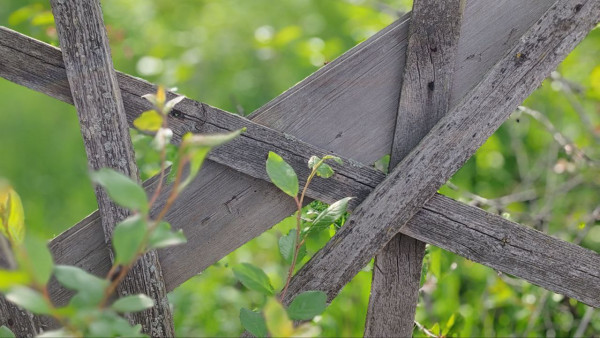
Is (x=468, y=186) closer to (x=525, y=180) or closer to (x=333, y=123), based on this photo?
(x=525, y=180)

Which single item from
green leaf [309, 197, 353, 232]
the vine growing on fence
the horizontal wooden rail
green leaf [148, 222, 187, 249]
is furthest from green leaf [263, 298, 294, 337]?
the horizontal wooden rail

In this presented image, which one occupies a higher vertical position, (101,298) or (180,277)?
(180,277)

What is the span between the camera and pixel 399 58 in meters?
1.40

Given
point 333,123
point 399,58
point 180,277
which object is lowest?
point 180,277

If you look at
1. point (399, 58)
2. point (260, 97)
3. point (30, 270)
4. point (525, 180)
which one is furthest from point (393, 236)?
point (260, 97)

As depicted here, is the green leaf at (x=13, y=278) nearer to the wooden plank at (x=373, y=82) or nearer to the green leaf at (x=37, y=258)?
the green leaf at (x=37, y=258)

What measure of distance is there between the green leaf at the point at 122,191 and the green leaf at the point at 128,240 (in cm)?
2

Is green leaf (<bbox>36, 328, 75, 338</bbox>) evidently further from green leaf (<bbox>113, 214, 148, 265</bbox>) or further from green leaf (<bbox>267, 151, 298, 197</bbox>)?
green leaf (<bbox>267, 151, 298, 197</bbox>)

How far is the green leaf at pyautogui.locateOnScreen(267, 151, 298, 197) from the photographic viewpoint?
116 centimetres

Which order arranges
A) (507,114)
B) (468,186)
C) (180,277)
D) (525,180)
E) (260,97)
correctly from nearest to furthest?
1. (507,114)
2. (180,277)
3. (525,180)
4. (468,186)
5. (260,97)

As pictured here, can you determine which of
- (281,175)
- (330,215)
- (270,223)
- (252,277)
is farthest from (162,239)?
(270,223)

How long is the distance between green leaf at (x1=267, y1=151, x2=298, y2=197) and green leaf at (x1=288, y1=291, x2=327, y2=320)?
0.19 meters

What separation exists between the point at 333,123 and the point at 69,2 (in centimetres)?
61

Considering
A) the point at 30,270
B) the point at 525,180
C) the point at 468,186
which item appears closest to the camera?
the point at 30,270
